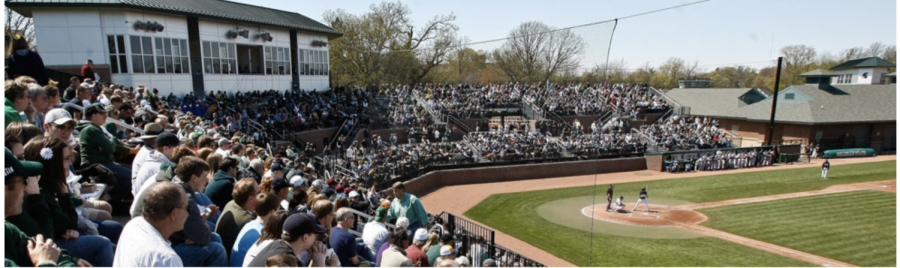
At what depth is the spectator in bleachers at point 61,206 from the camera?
3.53 metres

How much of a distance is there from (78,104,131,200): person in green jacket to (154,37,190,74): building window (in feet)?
65.9

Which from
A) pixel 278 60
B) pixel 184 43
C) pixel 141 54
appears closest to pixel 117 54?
pixel 141 54

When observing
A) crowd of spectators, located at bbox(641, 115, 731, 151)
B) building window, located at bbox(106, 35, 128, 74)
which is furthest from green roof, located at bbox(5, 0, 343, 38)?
crowd of spectators, located at bbox(641, 115, 731, 151)

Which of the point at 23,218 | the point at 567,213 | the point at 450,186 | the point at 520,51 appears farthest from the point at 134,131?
A: the point at 520,51

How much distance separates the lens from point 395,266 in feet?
16.2

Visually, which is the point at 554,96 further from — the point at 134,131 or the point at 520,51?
the point at 134,131

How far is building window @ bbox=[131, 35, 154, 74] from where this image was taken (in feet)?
72.8

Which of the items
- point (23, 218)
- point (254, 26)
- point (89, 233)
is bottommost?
point (89, 233)

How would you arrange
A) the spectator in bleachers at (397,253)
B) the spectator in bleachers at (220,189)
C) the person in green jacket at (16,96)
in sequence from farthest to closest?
the person in green jacket at (16,96)
the spectator in bleachers at (220,189)
the spectator in bleachers at (397,253)

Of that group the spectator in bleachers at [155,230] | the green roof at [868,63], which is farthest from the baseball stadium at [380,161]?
the green roof at [868,63]

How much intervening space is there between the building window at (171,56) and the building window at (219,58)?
4.14 feet

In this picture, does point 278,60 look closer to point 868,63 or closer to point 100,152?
point 100,152

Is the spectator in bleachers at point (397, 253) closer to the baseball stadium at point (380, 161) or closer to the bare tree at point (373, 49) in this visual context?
the baseball stadium at point (380, 161)

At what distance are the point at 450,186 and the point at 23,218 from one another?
939 inches
